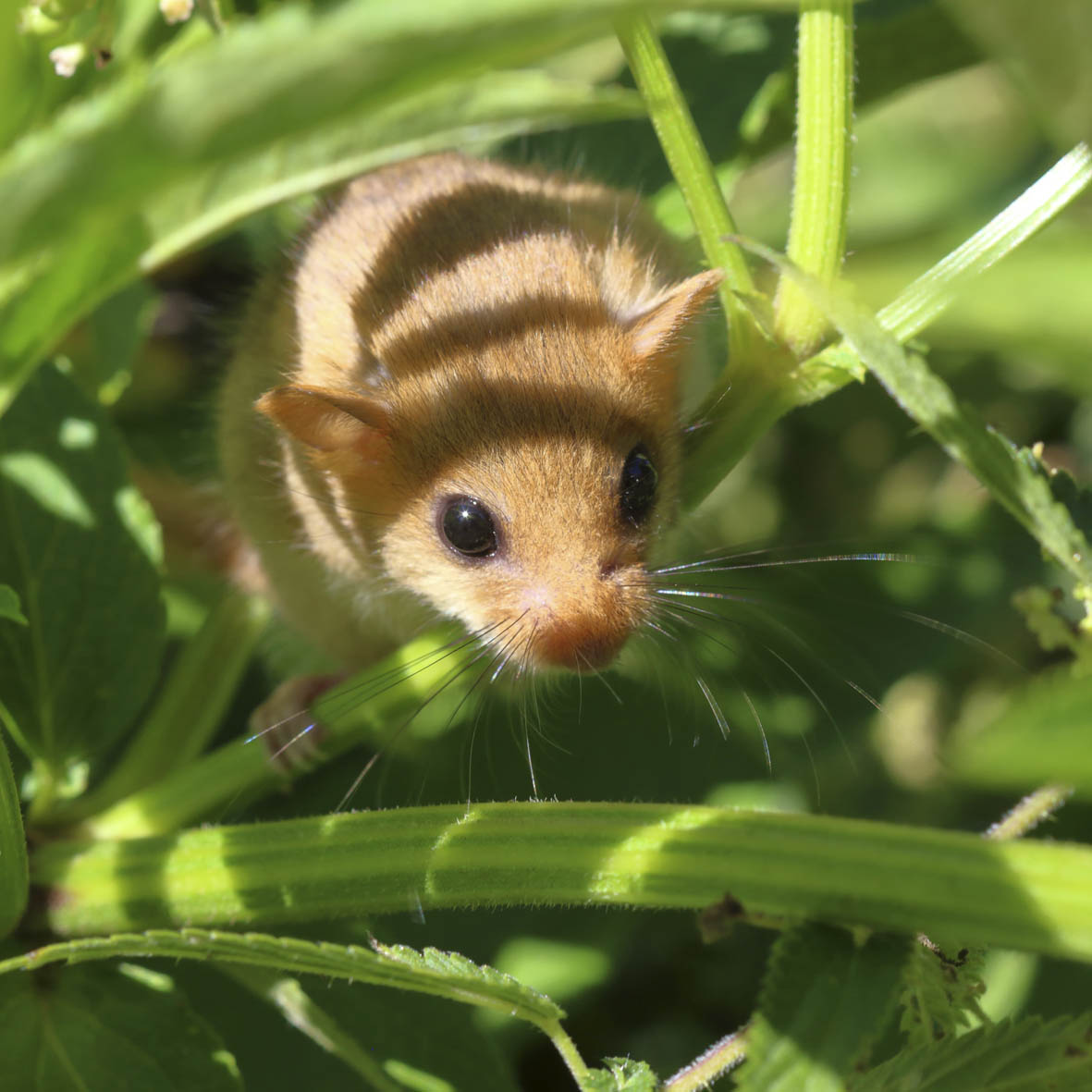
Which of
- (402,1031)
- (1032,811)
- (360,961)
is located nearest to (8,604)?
(360,961)

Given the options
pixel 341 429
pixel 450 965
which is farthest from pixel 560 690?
pixel 450 965

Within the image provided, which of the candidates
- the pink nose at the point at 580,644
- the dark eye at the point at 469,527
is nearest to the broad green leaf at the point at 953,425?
the pink nose at the point at 580,644

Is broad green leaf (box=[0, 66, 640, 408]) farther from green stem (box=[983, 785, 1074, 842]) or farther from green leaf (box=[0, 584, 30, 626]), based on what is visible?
green stem (box=[983, 785, 1074, 842])

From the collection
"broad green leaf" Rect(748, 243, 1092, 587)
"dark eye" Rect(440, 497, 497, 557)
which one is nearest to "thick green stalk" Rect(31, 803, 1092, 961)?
"broad green leaf" Rect(748, 243, 1092, 587)

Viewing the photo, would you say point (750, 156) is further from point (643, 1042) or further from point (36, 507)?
point (643, 1042)

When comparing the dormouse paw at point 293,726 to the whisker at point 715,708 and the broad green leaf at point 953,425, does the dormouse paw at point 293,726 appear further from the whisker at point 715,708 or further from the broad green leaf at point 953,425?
the broad green leaf at point 953,425

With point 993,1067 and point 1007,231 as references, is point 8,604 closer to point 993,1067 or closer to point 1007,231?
point 993,1067
